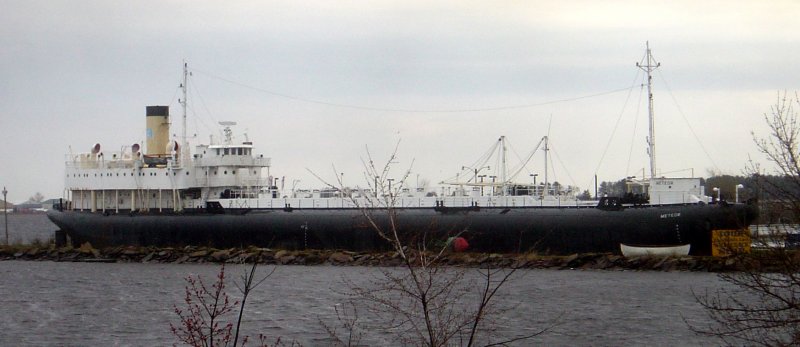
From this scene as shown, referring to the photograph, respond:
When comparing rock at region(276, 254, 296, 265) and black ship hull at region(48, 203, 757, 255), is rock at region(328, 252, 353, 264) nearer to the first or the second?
black ship hull at region(48, 203, 757, 255)

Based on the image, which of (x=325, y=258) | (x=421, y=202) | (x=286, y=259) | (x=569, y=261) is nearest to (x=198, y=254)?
(x=286, y=259)

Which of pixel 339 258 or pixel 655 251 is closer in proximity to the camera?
pixel 655 251

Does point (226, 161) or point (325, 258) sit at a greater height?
point (226, 161)

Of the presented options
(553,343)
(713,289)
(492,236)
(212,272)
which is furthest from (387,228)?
(553,343)

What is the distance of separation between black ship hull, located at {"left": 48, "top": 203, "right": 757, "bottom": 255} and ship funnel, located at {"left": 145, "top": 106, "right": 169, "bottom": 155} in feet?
18.4

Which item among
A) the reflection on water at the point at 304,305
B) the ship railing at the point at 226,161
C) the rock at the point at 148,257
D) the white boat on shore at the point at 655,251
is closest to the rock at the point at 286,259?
the reflection on water at the point at 304,305

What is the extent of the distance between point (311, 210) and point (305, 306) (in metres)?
22.3

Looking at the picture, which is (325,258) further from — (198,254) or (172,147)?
(172,147)

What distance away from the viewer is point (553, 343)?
2745 centimetres

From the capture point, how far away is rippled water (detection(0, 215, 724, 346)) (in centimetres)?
2912

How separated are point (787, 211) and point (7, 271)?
43934 millimetres

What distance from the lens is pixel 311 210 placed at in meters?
57.4

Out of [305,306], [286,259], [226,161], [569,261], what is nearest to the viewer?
[305,306]

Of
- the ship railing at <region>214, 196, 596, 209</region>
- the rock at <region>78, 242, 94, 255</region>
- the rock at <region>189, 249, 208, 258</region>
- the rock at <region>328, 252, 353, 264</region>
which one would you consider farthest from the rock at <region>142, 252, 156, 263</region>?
the rock at <region>328, 252, 353, 264</region>
